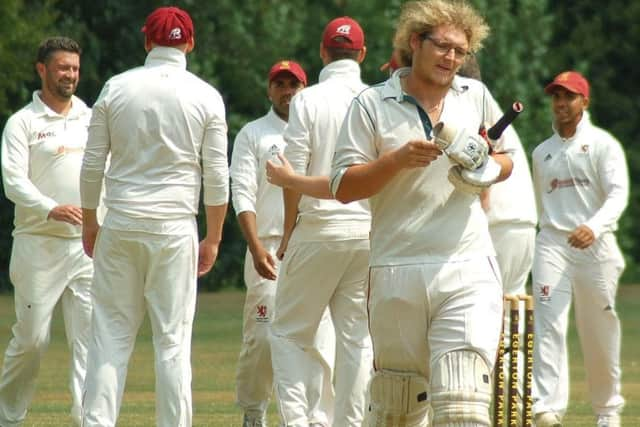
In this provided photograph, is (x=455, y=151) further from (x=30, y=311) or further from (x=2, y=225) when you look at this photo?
(x=2, y=225)

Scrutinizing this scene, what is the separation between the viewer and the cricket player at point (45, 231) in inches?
387

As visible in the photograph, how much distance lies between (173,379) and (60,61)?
8.64 ft

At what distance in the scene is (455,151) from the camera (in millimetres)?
6465

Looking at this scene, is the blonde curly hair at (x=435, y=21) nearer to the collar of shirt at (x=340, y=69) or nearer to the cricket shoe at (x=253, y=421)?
the collar of shirt at (x=340, y=69)

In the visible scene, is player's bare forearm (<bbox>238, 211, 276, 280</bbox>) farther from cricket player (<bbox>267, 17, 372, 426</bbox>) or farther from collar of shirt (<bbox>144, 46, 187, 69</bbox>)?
collar of shirt (<bbox>144, 46, 187, 69</bbox>)

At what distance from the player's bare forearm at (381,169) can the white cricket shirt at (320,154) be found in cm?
197

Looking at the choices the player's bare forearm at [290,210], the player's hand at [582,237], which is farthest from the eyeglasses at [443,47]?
the player's hand at [582,237]

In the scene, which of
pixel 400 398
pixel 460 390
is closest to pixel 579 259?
pixel 400 398

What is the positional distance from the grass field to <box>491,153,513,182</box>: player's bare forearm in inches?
172

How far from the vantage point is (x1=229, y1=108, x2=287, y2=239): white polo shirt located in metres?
10.4

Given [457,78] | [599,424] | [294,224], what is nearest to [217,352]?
[599,424]

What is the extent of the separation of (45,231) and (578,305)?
12.1 feet

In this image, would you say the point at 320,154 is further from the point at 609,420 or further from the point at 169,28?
the point at 609,420

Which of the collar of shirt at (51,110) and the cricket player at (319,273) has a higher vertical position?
the collar of shirt at (51,110)
